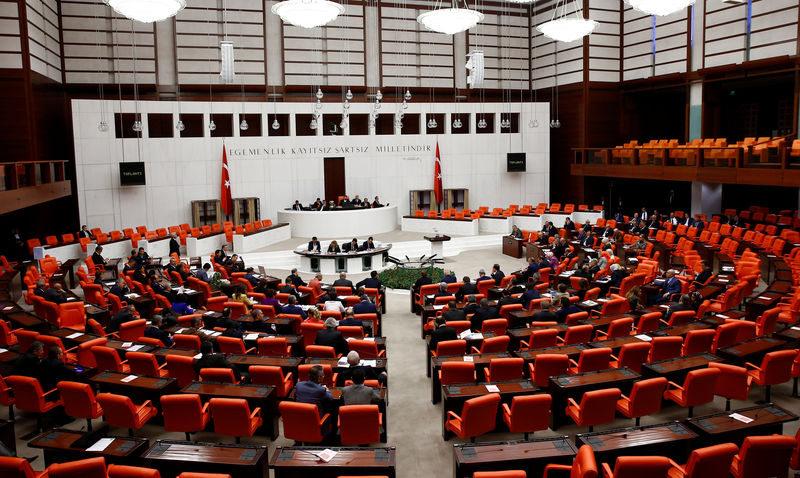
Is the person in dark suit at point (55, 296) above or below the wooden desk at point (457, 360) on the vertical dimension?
above

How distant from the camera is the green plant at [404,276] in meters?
15.7

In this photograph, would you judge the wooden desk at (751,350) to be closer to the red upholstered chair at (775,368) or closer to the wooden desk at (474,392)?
the red upholstered chair at (775,368)

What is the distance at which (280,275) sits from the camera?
1809 cm

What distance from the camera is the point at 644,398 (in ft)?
21.2

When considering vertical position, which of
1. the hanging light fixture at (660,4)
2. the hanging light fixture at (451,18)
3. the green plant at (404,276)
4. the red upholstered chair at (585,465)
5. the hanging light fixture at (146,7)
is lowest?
the green plant at (404,276)

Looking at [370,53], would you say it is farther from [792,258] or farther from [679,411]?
[679,411]

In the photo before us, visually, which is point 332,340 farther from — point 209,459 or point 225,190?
point 225,190

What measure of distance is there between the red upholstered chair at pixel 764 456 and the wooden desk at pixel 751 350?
2.64 meters

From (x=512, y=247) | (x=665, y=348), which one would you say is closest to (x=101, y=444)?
(x=665, y=348)

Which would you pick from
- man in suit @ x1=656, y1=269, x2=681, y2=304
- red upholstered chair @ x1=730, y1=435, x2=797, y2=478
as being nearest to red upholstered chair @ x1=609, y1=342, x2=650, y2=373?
red upholstered chair @ x1=730, y1=435, x2=797, y2=478

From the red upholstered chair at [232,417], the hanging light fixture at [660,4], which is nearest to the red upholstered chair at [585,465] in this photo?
the red upholstered chair at [232,417]

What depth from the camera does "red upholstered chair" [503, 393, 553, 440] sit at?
19.9ft

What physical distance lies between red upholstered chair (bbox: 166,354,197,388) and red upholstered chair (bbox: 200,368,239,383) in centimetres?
57

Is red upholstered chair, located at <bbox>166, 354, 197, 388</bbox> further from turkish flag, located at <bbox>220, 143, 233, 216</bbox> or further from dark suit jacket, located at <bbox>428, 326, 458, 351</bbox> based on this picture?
turkish flag, located at <bbox>220, 143, 233, 216</bbox>
